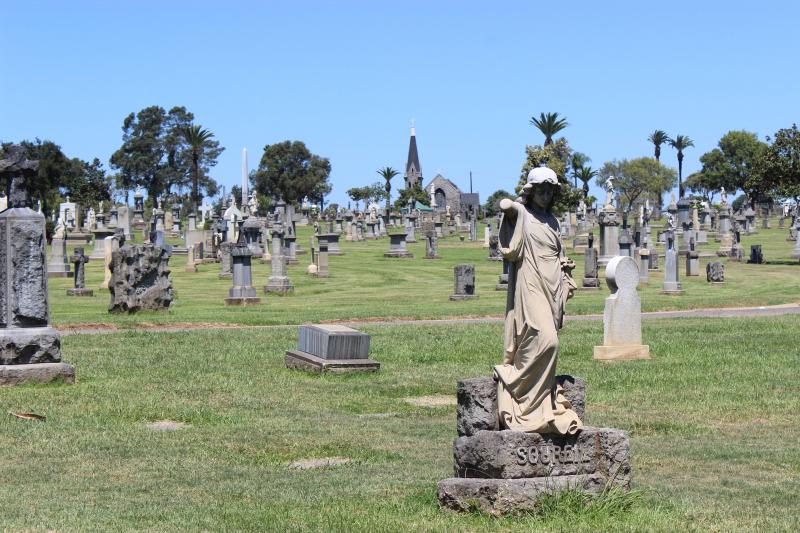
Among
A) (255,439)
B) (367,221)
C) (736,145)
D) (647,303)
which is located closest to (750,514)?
(255,439)

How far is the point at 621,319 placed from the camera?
1958 cm

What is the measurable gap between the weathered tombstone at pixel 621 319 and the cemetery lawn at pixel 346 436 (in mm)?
456

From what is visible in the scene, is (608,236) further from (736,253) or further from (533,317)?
(533,317)

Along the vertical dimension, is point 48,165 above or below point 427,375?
above

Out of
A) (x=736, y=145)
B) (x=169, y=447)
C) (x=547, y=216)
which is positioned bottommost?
(x=169, y=447)

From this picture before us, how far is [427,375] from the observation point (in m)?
17.9

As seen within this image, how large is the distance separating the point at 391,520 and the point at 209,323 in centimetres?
1850

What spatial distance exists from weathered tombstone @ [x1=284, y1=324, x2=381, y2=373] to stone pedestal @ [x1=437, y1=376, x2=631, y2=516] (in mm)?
8747

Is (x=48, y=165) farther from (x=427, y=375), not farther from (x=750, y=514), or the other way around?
(x=750, y=514)

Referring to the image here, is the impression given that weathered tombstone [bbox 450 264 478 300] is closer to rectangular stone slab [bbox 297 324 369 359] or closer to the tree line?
rectangular stone slab [bbox 297 324 369 359]

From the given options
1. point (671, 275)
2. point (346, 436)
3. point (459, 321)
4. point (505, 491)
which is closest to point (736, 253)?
point (671, 275)

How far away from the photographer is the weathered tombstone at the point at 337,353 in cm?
1783

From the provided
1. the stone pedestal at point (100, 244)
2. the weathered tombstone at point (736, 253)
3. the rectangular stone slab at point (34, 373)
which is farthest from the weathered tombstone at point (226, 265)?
the rectangular stone slab at point (34, 373)

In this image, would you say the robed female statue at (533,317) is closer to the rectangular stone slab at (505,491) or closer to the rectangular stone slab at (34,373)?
the rectangular stone slab at (505,491)
